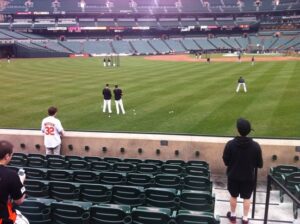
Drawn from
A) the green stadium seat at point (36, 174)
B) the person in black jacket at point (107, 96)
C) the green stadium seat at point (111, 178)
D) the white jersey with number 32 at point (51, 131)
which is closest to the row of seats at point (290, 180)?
the green stadium seat at point (111, 178)

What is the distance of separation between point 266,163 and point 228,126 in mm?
5756

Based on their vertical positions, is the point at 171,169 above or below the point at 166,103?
below

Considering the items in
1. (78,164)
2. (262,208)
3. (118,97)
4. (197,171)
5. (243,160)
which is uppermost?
(118,97)

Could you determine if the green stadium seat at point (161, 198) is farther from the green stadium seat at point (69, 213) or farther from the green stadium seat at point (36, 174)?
the green stadium seat at point (36, 174)

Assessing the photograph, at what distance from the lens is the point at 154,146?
12336mm

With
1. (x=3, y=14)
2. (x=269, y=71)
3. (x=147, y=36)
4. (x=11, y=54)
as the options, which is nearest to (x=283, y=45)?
(x=147, y=36)

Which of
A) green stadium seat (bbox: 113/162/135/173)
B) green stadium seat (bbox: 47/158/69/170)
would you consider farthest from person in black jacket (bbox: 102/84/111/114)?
green stadium seat (bbox: 113/162/135/173)

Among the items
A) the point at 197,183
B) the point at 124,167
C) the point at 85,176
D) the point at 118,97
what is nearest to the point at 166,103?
the point at 118,97

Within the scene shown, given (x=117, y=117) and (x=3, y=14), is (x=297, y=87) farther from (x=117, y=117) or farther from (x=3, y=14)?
(x=3, y=14)

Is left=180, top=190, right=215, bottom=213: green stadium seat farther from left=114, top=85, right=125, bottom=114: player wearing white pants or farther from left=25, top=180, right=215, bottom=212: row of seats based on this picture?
left=114, top=85, right=125, bottom=114: player wearing white pants

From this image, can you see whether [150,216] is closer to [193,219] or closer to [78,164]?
[193,219]

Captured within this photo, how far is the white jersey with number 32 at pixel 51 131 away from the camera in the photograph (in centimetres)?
1205

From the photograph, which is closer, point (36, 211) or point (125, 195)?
point (36, 211)

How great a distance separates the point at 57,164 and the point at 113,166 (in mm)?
1650
